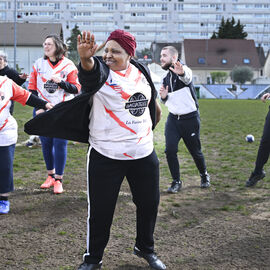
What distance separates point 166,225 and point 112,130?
186cm

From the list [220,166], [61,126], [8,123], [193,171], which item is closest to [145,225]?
[61,126]

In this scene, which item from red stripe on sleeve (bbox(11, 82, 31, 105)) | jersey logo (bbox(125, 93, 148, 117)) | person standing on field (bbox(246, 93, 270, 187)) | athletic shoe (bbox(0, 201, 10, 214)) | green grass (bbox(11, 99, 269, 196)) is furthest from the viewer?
green grass (bbox(11, 99, 269, 196))

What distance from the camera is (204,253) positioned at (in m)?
3.91

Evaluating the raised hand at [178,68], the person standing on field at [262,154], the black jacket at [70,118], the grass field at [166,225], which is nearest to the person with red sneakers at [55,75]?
the grass field at [166,225]

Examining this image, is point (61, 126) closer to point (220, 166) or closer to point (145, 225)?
point (145, 225)

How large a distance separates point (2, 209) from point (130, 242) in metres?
1.75

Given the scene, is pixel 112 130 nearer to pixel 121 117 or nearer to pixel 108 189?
pixel 121 117

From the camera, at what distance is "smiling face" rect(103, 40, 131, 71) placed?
3193 mm

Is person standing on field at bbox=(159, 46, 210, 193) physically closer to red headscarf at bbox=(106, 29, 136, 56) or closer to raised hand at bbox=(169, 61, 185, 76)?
raised hand at bbox=(169, 61, 185, 76)

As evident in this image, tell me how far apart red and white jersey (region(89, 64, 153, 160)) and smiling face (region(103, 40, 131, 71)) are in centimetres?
6

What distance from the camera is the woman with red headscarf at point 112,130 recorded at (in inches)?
126

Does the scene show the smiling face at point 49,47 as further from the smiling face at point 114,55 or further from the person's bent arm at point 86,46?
the person's bent arm at point 86,46

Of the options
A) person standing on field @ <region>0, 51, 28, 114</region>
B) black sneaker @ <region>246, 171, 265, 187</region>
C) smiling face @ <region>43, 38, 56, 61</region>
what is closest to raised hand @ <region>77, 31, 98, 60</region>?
person standing on field @ <region>0, 51, 28, 114</region>

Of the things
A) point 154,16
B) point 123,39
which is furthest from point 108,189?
point 154,16
